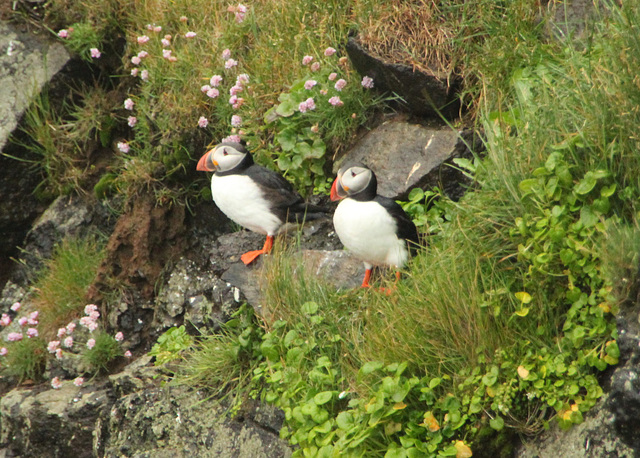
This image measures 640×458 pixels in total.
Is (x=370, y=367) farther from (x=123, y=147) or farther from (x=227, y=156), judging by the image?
(x=123, y=147)

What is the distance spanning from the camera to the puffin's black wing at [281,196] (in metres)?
4.83

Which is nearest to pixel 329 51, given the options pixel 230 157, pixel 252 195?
pixel 230 157

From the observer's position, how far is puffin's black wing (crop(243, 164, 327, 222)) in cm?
483

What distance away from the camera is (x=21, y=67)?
22.6 ft

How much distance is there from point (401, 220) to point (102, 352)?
285 centimetres

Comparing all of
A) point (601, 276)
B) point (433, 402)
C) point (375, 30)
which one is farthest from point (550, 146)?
point (375, 30)

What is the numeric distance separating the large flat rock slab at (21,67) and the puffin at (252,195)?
2.67m

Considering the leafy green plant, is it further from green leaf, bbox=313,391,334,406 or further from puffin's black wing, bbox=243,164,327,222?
green leaf, bbox=313,391,334,406

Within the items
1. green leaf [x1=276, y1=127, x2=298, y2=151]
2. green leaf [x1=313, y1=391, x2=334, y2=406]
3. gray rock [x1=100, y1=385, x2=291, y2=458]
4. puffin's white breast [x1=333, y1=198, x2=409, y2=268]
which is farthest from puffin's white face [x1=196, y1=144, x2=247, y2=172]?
green leaf [x1=313, y1=391, x2=334, y2=406]

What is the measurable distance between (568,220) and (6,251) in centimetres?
556

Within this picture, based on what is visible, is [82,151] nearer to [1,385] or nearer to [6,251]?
[6,251]

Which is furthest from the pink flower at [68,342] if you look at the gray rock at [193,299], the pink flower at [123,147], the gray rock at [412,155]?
the gray rock at [412,155]

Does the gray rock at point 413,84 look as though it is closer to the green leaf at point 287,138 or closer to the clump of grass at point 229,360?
the green leaf at point 287,138

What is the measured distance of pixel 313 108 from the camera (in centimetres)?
523
